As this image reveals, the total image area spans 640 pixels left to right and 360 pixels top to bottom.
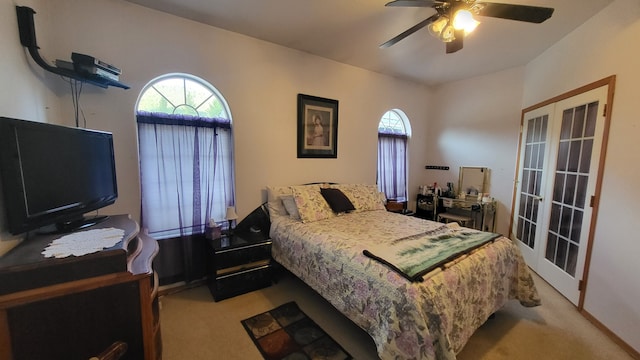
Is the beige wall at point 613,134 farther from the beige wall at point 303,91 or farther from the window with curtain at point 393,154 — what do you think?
the window with curtain at point 393,154

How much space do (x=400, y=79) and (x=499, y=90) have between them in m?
1.45

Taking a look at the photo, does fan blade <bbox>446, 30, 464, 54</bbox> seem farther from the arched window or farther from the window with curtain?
the arched window

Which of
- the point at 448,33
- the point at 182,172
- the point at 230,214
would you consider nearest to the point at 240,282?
the point at 230,214

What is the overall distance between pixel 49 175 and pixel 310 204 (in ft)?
6.64

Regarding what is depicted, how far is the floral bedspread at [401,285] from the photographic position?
139 cm

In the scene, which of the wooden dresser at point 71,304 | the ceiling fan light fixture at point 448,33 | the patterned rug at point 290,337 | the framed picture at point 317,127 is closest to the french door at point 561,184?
the ceiling fan light fixture at point 448,33

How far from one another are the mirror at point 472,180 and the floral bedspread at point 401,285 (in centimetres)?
205

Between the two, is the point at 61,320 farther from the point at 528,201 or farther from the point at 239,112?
the point at 528,201

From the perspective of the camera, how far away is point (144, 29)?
2.25m

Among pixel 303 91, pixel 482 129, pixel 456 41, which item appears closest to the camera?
Result: pixel 456 41

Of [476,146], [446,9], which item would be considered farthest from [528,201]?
[446,9]

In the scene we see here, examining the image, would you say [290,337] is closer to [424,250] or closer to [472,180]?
[424,250]

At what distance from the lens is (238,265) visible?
8.00ft

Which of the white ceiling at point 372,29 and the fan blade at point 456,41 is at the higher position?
the white ceiling at point 372,29
